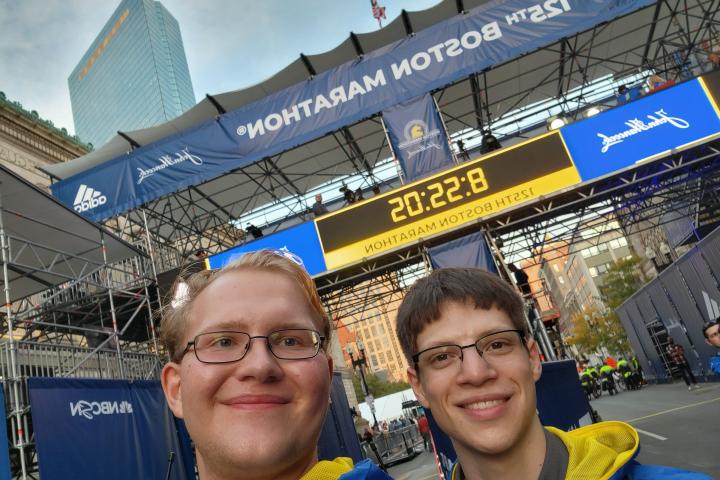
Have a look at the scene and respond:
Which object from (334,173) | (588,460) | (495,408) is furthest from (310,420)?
(334,173)

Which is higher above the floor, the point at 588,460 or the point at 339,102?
the point at 339,102

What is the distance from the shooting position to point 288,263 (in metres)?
1.75

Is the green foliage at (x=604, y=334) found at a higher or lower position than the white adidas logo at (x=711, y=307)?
lower

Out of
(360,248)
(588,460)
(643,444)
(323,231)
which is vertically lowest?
(643,444)

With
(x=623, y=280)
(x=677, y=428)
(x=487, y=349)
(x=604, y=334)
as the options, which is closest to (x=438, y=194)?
(x=677, y=428)

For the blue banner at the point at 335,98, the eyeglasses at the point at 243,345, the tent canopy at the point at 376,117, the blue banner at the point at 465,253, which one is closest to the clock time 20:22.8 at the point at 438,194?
the blue banner at the point at 465,253

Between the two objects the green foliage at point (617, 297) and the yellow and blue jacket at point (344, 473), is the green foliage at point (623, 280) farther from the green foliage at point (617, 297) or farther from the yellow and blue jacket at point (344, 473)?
the yellow and blue jacket at point (344, 473)

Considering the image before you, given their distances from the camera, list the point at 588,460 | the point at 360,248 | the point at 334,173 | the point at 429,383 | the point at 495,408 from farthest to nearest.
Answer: the point at 334,173
the point at 360,248
the point at 429,383
the point at 495,408
the point at 588,460

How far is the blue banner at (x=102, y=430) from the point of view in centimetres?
618

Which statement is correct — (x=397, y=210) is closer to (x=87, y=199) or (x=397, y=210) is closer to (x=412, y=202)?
(x=412, y=202)

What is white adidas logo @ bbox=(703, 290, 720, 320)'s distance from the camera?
1241 centimetres

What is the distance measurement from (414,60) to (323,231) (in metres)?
5.32

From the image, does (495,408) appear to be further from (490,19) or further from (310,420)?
(490,19)

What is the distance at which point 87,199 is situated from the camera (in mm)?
13977
